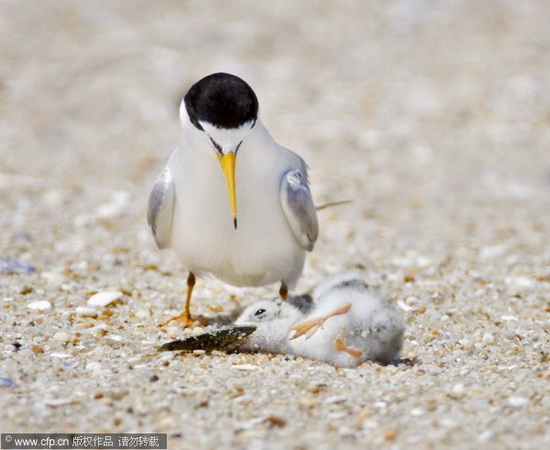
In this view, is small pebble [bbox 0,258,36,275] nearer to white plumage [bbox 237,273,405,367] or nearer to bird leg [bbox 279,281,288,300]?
bird leg [bbox 279,281,288,300]

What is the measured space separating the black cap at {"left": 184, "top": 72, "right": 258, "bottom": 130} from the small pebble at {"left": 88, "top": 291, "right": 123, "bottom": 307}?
4.13 ft

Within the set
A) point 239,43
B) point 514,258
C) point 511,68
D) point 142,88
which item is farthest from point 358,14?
point 514,258

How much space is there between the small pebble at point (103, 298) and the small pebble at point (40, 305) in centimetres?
21

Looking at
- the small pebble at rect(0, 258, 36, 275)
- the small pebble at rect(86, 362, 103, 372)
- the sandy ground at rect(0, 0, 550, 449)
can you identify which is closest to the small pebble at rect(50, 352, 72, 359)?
the sandy ground at rect(0, 0, 550, 449)

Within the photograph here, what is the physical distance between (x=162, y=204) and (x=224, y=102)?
725 millimetres

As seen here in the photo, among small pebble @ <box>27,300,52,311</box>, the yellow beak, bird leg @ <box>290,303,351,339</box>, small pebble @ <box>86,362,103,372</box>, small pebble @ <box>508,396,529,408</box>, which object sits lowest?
small pebble @ <box>86,362,103,372</box>

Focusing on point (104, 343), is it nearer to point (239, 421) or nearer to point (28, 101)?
point (239, 421)

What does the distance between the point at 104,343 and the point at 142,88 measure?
5020mm

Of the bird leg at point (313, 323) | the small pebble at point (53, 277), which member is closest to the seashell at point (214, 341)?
the bird leg at point (313, 323)

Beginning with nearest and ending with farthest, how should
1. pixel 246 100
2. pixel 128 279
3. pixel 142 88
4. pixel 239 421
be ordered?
pixel 239 421 → pixel 246 100 → pixel 128 279 → pixel 142 88

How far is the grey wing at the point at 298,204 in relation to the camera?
13.5ft

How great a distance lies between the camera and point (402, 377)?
3.43 meters

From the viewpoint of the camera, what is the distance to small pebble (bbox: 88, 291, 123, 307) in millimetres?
4516

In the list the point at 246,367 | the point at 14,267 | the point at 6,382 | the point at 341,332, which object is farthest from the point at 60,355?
the point at 14,267
